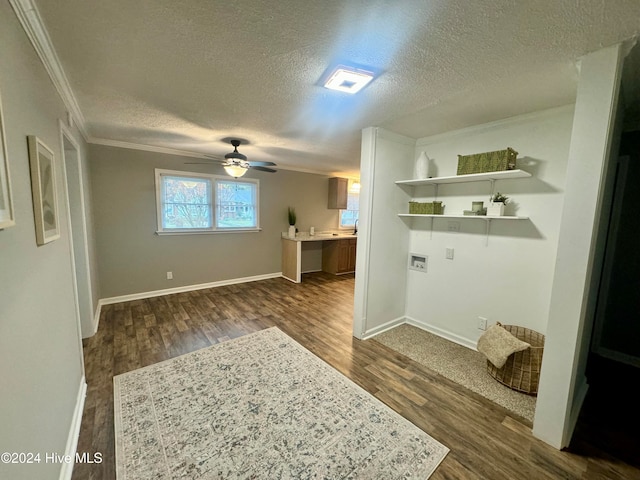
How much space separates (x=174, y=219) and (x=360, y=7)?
413 cm

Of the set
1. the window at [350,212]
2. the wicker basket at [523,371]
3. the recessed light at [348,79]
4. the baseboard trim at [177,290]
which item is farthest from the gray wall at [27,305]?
the window at [350,212]

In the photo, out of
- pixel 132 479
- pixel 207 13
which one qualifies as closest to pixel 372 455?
pixel 132 479

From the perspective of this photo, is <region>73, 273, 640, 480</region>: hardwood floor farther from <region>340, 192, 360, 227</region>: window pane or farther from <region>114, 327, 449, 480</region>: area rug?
<region>340, 192, 360, 227</region>: window pane

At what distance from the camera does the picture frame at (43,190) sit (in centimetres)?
121

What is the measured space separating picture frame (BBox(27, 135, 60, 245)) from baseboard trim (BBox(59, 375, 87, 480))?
1.17 metres

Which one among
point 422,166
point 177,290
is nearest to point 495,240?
point 422,166

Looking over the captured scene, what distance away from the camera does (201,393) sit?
2.01m

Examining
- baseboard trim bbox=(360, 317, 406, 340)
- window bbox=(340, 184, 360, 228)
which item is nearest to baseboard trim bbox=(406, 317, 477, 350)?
baseboard trim bbox=(360, 317, 406, 340)

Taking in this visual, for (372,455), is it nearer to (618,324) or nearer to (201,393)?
(201,393)

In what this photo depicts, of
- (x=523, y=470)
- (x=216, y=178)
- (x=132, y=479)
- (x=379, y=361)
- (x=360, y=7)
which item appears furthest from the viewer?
(x=216, y=178)

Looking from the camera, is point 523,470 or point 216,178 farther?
point 216,178

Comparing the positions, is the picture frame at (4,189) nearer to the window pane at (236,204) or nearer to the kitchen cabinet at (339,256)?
Answer: the window pane at (236,204)

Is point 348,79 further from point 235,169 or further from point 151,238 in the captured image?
point 151,238

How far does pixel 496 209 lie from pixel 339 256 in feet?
12.1
